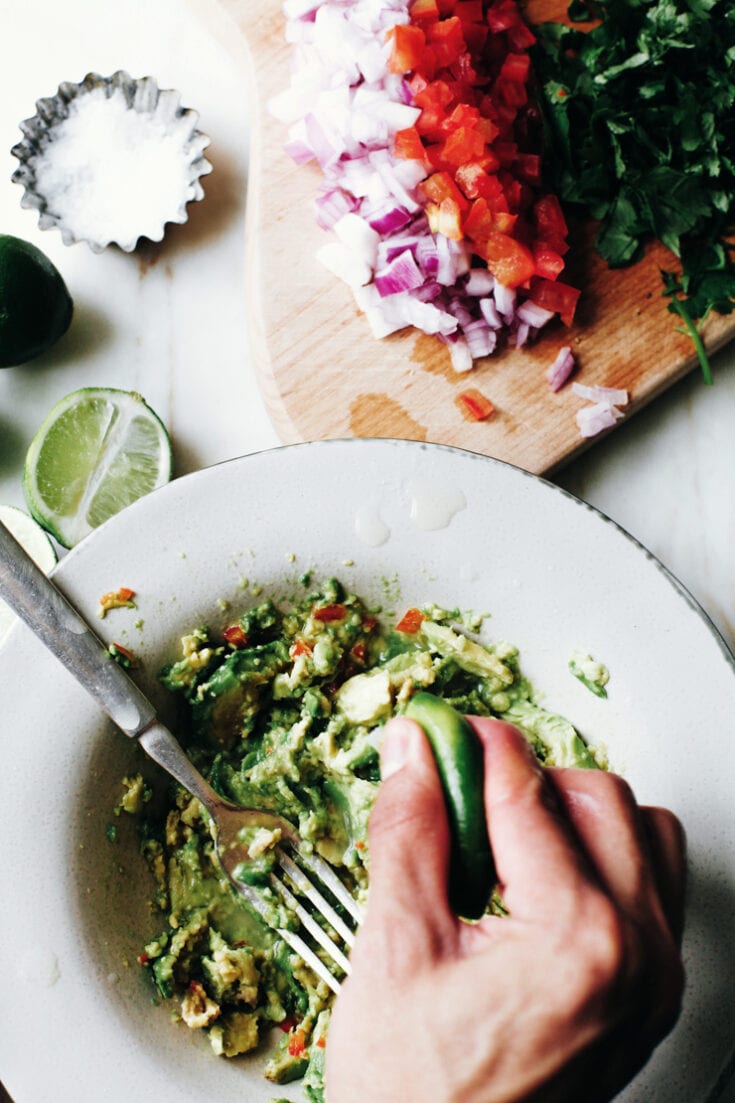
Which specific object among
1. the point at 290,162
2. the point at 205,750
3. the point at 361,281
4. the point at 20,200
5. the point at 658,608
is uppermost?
the point at 20,200

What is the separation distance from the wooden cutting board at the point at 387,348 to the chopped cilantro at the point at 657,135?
5 centimetres

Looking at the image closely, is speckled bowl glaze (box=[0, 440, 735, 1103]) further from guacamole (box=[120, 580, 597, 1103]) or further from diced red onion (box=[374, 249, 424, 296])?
diced red onion (box=[374, 249, 424, 296])

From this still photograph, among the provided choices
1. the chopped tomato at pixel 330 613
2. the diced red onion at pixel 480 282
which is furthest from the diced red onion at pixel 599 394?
the chopped tomato at pixel 330 613

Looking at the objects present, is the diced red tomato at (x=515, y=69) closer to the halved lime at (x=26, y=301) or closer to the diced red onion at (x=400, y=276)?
the diced red onion at (x=400, y=276)

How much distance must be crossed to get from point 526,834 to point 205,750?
70 centimetres

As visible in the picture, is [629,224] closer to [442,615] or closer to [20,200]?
[442,615]

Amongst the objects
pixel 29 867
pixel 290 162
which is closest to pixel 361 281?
pixel 290 162

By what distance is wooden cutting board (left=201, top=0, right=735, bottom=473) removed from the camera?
5.56 ft

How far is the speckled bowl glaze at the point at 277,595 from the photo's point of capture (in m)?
1.34

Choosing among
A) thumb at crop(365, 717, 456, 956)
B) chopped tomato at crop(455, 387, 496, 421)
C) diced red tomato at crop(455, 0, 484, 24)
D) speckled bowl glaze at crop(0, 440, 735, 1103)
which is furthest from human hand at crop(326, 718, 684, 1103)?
diced red tomato at crop(455, 0, 484, 24)

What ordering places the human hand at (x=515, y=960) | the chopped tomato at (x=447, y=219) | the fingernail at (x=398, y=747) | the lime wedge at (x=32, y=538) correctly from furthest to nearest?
the lime wedge at (x=32, y=538) < the chopped tomato at (x=447, y=219) < the fingernail at (x=398, y=747) < the human hand at (x=515, y=960)

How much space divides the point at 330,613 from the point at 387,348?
1.59ft

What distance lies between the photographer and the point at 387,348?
1710 mm

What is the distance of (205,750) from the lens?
1.54 meters
